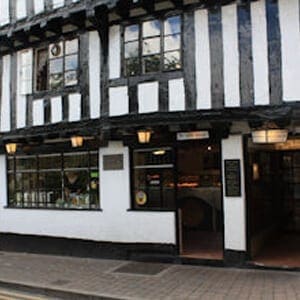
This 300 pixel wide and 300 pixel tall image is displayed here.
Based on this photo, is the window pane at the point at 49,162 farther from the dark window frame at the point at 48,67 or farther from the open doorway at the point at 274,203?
the open doorway at the point at 274,203

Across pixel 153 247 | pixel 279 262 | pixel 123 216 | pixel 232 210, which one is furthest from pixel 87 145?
pixel 279 262

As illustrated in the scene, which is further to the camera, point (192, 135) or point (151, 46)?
point (151, 46)

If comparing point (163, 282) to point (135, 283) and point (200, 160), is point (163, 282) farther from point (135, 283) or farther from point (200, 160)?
point (200, 160)

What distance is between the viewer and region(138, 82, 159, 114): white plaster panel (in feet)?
39.8

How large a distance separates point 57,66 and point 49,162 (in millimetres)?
2567

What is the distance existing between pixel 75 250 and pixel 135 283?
3657 millimetres

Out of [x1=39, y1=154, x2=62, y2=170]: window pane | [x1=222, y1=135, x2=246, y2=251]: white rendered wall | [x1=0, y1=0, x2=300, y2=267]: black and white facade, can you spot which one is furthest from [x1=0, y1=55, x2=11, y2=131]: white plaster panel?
[x1=222, y1=135, x2=246, y2=251]: white rendered wall

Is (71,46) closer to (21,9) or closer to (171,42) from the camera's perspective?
(21,9)

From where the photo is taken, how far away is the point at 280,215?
599 inches

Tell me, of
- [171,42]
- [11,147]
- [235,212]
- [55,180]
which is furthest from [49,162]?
[235,212]

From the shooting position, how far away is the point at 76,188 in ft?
45.8

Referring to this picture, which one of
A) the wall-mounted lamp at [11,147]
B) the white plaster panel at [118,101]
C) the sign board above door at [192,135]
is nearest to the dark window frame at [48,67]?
the white plaster panel at [118,101]

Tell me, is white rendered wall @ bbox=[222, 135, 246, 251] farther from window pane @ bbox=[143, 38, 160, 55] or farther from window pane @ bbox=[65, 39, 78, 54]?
window pane @ bbox=[65, 39, 78, 54]

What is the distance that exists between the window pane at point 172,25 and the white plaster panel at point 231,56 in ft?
3.51
